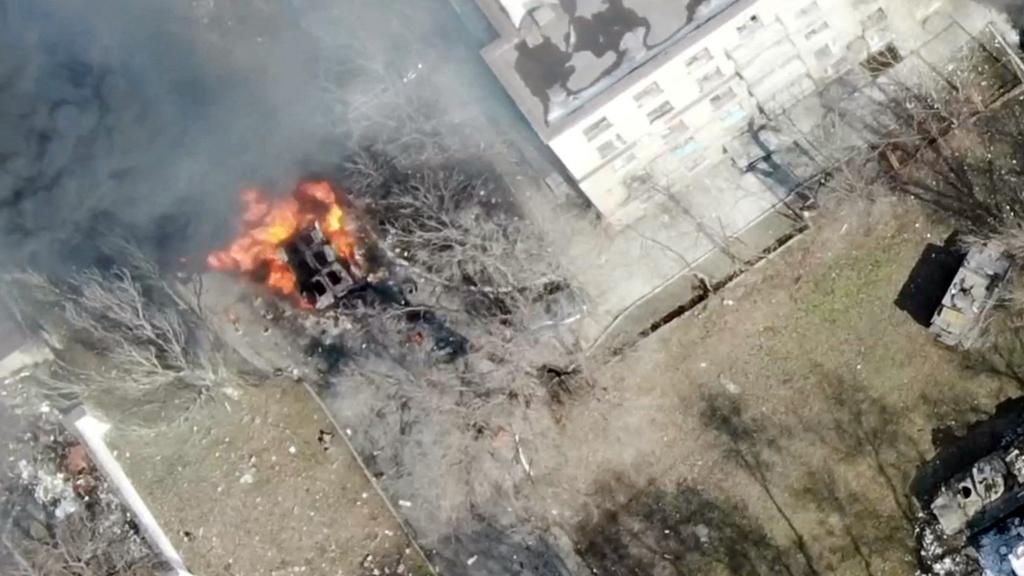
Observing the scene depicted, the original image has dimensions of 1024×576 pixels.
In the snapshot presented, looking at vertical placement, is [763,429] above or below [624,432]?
Result: below

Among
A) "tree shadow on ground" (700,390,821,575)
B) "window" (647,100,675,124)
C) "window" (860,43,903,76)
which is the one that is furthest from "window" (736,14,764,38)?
"tree shadow on ground" (700,390,821,575)

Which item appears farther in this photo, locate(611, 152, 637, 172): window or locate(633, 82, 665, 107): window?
locate(611, 152, 637, 172): window

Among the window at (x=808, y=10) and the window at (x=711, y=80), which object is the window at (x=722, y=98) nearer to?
the window at (x=711, y=80)

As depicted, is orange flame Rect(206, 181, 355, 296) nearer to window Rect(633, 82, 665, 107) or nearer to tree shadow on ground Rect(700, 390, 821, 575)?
window Rect(633, 82, 665, 107)

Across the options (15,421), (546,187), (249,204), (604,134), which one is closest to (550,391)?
(546,187)

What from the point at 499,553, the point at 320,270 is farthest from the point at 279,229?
the point at 499,553

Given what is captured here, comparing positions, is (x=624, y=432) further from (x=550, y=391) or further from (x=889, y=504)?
(x=889, y=504)

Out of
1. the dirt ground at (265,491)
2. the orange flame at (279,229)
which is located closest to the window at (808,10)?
the orange flame at (279,229)
